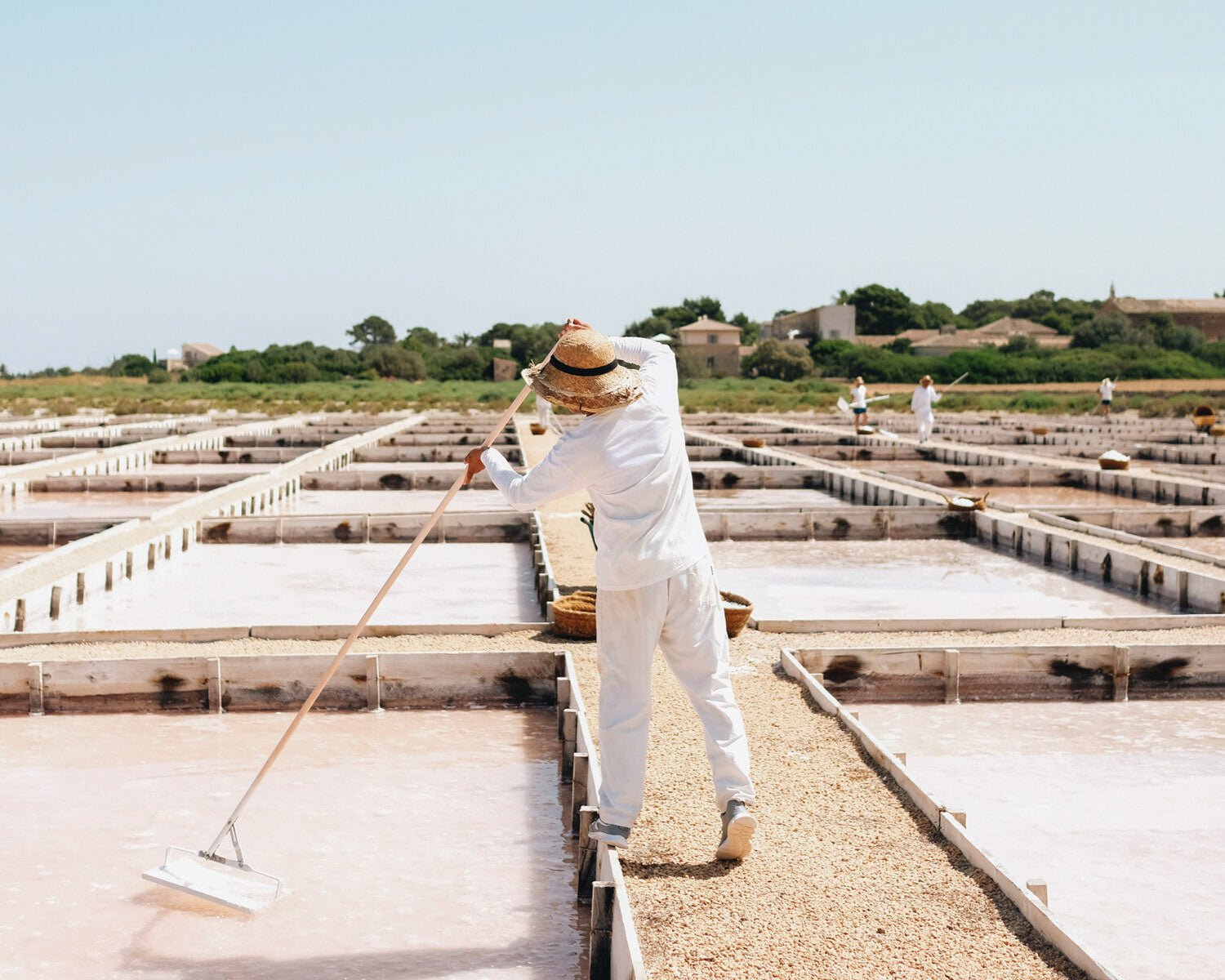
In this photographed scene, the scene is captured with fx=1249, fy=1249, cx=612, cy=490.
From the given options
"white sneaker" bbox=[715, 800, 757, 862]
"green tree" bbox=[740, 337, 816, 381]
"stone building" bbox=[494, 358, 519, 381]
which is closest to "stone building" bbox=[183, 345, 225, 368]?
"stone building" bbox=[494, 358, 519, 381]

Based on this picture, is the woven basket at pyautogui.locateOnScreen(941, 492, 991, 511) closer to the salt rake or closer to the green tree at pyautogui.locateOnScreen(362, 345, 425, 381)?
the salt rake

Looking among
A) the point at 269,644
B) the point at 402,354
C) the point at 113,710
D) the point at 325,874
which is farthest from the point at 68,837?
the point at 402,354

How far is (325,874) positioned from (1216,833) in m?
2.48

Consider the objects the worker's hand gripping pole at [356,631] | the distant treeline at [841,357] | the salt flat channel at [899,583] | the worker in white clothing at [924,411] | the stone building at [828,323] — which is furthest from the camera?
the stone building at [828,323]

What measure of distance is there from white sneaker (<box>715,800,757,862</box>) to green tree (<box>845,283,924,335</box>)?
69759 millimetres

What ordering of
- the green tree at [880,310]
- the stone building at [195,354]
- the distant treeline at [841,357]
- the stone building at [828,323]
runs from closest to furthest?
1. the distant treeline at [841,357]
2. the stone building at [828,323]
3. the green tree at [880,310]
4. the stone building at [195,354]

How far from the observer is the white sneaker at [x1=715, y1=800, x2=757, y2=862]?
9.33ft

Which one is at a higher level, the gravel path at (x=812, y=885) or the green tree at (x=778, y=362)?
the green tree at (x=778, y=362)

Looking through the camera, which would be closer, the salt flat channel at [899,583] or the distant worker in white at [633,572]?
the distant worker in white at [633,572]

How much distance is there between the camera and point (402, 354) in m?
56.5

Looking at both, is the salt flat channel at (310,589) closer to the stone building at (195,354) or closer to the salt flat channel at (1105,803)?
the salt flat channel at (1105,803)

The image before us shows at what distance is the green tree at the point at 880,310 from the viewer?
70812mm

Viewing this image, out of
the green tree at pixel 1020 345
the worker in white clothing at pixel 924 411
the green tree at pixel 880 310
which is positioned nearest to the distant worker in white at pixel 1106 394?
the worker in white clothing at pixel 924 411

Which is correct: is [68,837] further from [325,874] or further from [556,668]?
[556,668]
